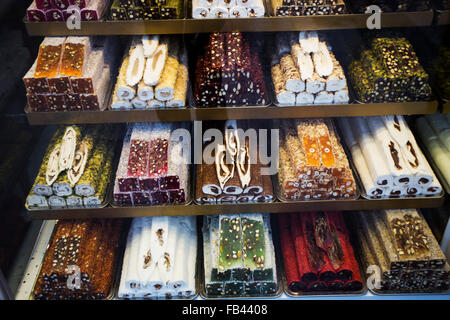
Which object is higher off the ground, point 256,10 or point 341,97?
point 256,10

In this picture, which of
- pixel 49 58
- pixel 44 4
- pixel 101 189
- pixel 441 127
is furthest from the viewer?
→ pixel 441 127

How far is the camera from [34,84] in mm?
2160

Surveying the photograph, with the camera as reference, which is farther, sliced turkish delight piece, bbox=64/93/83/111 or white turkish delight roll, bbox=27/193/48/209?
white turkish delight roll, bbox=27/193/48/209

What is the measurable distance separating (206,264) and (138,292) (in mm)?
387

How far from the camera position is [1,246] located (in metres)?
2.39

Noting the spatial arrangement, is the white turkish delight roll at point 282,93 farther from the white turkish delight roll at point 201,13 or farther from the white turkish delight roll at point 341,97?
the white turkish delight roll at point 201,13

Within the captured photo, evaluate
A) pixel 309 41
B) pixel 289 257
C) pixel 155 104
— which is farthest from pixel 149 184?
pixel 309 41

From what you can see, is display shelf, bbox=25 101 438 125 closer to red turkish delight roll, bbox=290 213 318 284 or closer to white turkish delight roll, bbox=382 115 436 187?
white turkish delight roll, bbox=382 115 436 187

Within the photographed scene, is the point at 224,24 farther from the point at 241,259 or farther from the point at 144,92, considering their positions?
the point at 241,259

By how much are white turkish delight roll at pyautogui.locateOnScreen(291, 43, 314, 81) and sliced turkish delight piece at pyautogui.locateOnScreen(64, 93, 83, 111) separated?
1.07 metres

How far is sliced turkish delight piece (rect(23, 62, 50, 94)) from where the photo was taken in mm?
2150

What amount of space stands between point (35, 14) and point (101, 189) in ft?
2.97

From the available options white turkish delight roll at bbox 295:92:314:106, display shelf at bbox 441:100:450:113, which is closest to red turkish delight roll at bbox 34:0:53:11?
white turkish delight roll at bbox 295:92:314:106
